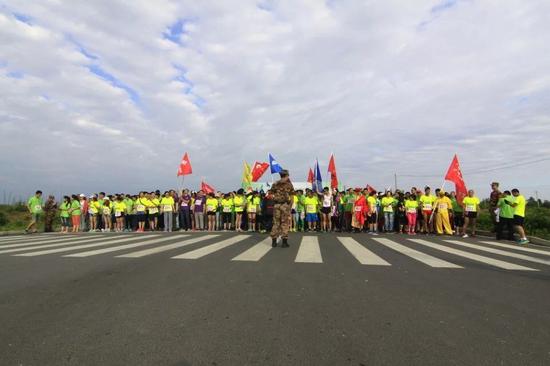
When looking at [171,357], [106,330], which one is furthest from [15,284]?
[171,357]

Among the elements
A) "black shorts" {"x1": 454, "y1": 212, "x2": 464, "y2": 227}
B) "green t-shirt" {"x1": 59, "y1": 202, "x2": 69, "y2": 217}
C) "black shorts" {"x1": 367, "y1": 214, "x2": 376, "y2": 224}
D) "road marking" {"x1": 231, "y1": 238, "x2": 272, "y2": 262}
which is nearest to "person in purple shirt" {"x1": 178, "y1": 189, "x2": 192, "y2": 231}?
"green t-shirt" {"x1": 59, "y1": 202, "x2": 69, "y2": 217}

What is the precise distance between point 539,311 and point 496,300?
49cm

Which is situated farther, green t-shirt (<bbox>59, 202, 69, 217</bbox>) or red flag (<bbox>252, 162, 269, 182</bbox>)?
red flag (<bbox>252, 162, 269, 182</bbox>)

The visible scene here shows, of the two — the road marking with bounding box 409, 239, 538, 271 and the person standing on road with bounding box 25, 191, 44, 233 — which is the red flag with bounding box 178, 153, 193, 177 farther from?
the road marking with bounding box 409, 239, 538, 271

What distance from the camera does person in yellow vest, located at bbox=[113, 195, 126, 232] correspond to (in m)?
18.3

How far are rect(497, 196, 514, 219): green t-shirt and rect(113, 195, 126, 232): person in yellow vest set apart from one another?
15.5 meters

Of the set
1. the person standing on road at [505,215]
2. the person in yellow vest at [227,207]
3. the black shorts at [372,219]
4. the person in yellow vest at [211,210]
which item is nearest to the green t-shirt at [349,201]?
the black shorts at [372,219]

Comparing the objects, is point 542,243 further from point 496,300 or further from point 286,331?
point 286,331

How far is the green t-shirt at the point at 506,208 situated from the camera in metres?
13.0

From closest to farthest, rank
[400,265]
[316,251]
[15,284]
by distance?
[15,284] < [400,265] < [316,251]

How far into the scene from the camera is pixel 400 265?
7.28 metres


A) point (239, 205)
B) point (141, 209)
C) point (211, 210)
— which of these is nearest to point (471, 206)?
point (239, 205)

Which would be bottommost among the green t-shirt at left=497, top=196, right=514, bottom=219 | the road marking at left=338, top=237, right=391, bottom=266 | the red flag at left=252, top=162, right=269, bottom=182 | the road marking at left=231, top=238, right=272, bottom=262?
the road marking at left=338, top=237, right=391, bottom=266

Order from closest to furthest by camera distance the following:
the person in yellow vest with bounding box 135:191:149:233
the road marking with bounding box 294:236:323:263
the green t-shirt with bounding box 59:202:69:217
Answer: the road marking with bounding box 294:236:323:263 < the person in yellow vest with bounding box 135:191:149:233 < the green t-shirt with bounding box 59:202:69:217
